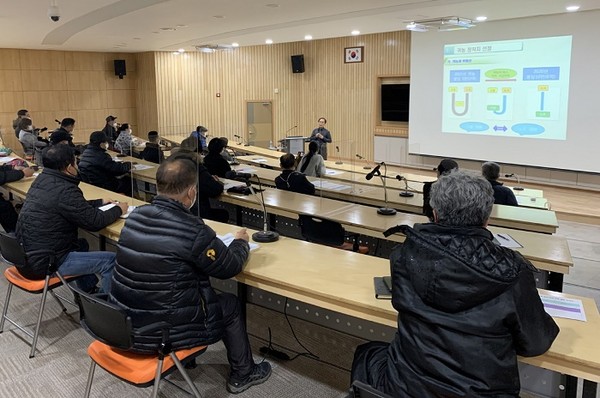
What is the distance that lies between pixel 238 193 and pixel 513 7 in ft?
15.9

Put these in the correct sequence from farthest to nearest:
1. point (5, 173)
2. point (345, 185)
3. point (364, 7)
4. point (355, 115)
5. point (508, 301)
Answer: point (355, 115) < point (364, 7) < point (345, 185) < point (5, 173) < point (508, 301)

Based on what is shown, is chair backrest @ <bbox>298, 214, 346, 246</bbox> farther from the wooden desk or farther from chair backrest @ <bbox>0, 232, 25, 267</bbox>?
chair backrest @ <bbox>0, 232, 25, 267</bbox>

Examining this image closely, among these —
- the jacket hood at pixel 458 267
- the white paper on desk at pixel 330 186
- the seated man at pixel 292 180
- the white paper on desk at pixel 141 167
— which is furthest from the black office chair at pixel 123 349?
the white paper on desk at pixel 141 167

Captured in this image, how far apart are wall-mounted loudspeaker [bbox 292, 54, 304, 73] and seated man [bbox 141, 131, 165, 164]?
7541 millimetres

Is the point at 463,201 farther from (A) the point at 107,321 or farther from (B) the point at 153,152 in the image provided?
(B) the point at 153,152

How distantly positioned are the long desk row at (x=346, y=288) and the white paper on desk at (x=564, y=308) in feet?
0.10

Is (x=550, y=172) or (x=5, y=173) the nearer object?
(x=5, y=173)

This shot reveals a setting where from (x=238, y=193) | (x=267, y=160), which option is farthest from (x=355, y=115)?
(x=238, y=193)

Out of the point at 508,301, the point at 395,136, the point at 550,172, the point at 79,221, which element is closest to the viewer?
the point at 508,301

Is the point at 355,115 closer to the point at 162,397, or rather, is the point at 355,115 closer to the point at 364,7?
the point at 364,7

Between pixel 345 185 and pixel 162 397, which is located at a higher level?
pixel 345 185

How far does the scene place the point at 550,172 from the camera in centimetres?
936

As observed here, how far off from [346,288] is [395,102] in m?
10.4

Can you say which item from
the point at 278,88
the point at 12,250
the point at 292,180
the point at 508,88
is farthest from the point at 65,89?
the point at 12,250
